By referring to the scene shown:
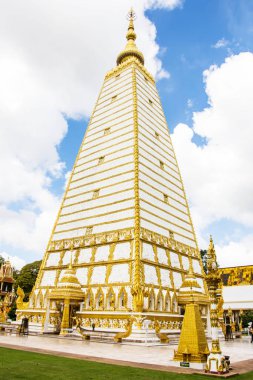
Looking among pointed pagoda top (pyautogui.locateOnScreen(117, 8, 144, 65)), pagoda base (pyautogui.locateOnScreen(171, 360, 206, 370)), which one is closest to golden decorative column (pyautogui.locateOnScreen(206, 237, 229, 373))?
pagoda base (pyautogui.locateOnScreen(171, 360, 206, 370))

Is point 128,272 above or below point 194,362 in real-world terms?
above

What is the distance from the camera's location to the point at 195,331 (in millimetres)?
9688

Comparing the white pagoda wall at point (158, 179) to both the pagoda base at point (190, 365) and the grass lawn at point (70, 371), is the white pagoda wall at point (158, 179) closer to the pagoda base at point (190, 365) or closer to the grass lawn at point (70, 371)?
the pagoda base at point (190, 365)

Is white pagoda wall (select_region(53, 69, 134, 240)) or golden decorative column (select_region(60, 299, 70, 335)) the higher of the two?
white pagoda wall (select_region(53, 69, 134, 240))

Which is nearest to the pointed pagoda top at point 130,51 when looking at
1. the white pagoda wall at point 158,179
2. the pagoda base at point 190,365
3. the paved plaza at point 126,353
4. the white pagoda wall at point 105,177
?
the white pagoda wall at point 158,179

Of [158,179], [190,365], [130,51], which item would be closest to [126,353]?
[190,365]

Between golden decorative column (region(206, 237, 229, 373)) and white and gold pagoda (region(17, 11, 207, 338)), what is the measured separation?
28.0ft

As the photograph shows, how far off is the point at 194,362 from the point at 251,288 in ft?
113

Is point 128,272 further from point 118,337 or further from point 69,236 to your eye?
point 69,236

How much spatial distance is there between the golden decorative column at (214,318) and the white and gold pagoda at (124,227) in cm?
854

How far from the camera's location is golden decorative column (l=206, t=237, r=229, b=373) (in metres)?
8.03

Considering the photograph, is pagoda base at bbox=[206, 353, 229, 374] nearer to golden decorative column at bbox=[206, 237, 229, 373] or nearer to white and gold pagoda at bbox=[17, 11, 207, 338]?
golden decorative column at bbox=[206, 237, 229, 373]

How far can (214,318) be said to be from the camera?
9.30 meters

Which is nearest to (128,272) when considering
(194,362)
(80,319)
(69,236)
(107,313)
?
(107,313)
